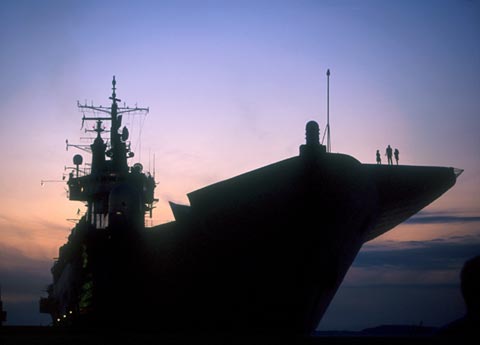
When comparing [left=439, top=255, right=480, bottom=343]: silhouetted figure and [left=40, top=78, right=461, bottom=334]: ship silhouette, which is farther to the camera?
[left=40, top=78, right=461, bottom=334]: ship silhouette

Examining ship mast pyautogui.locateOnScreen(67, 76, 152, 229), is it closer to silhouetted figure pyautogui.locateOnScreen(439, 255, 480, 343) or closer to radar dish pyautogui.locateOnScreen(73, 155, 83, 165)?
radar dish pyautogui.locateOnScreen(73, 155, 83, 165)

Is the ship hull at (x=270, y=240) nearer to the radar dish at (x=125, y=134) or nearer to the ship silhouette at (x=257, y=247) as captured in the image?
the ship silhouette at (x=257, y=247)

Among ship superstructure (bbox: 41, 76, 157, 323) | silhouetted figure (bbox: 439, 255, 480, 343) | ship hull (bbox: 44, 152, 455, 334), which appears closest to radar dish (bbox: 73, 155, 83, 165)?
ship superstructure (bbox: 41, 76, 157, 323)

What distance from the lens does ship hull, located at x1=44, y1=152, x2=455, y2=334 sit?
18.6m

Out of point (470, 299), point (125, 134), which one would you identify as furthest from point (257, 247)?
point (125, 134)

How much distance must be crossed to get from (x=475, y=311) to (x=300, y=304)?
15415mm

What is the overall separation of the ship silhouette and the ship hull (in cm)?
3

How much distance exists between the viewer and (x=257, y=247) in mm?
19688

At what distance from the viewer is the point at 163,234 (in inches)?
883

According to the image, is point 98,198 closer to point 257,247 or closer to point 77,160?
point 77,160

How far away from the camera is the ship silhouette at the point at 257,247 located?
1859 centimetres

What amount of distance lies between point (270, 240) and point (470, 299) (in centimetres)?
1511

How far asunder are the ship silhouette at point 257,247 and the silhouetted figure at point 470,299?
526 inches

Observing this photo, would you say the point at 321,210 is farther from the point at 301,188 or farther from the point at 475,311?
the point at 475,311
